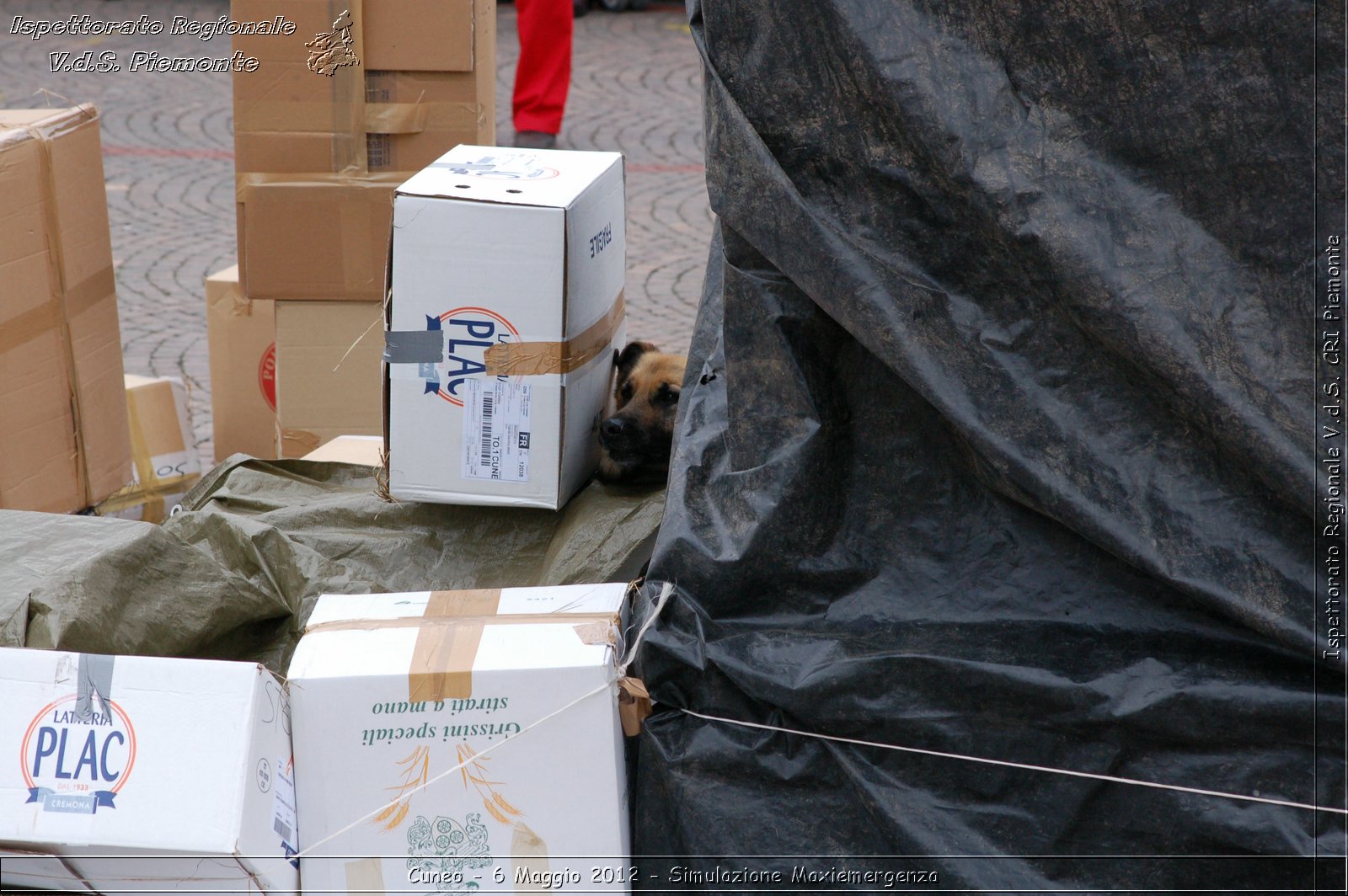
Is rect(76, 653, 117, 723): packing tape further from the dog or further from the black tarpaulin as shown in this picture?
the dog

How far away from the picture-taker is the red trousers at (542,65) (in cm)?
764

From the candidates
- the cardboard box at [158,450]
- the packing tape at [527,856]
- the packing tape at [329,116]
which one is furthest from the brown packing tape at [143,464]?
the packing tape at [527,856]

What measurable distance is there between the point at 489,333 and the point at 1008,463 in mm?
1155

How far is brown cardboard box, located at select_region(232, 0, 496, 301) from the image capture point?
3166mm

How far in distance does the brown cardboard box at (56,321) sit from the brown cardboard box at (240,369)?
15.8 inches

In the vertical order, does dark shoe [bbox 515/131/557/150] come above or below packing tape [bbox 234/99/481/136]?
below

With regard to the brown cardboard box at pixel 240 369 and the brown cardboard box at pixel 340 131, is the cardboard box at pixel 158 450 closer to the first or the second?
the brown cardboard box at pixel 240 369

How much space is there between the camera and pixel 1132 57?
1.66 meters

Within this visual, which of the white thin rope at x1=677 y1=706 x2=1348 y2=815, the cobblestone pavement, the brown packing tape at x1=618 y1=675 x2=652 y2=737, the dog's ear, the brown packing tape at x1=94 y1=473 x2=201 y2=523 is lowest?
the brown packing tape at x1=94 y1=473 x2=201 y2=523

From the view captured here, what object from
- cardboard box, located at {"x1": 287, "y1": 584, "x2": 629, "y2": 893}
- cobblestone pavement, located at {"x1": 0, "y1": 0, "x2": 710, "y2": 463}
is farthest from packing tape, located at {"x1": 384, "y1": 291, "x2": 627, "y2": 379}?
cobblestone pavement, located at {"x1": 0, "y1": 0, "x2": 710, "y2": 463}

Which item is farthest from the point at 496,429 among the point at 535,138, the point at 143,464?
the point at 535,138

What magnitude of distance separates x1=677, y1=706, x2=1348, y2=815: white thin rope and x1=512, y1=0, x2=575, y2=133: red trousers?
633cm

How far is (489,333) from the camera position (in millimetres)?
2490

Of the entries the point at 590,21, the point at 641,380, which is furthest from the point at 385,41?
the point at 590,21
